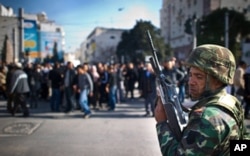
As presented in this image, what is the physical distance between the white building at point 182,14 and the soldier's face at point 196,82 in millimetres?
39867

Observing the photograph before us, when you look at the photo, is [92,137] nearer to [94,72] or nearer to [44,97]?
[94,72]

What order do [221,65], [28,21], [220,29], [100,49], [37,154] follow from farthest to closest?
1. [100,49]
2. [220,29]
3. [28,21]
4. [37,154]
5. [221,65]

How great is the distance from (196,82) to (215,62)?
5.9 inches

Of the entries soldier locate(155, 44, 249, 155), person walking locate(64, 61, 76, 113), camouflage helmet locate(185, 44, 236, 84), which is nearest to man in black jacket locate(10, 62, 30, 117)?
person walking locate(64, 61, 76, 113)

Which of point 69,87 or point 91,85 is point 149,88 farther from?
point 69,87

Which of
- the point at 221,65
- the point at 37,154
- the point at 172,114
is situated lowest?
the point at 37,154

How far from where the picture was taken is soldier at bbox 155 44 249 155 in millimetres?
1554

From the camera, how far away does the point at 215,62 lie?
1.67 m

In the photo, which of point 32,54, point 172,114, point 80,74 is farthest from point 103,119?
point 32,54

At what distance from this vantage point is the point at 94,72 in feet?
36.8

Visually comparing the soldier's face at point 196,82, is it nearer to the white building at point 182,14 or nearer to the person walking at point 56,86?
the person walking at point 56,86

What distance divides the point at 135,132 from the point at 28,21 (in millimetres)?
7761

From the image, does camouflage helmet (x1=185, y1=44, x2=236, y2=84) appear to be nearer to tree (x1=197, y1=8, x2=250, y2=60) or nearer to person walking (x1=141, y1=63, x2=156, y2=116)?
person walking (x1=141, y1=63, x2=156, y2=116)

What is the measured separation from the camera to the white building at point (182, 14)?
4397cm
